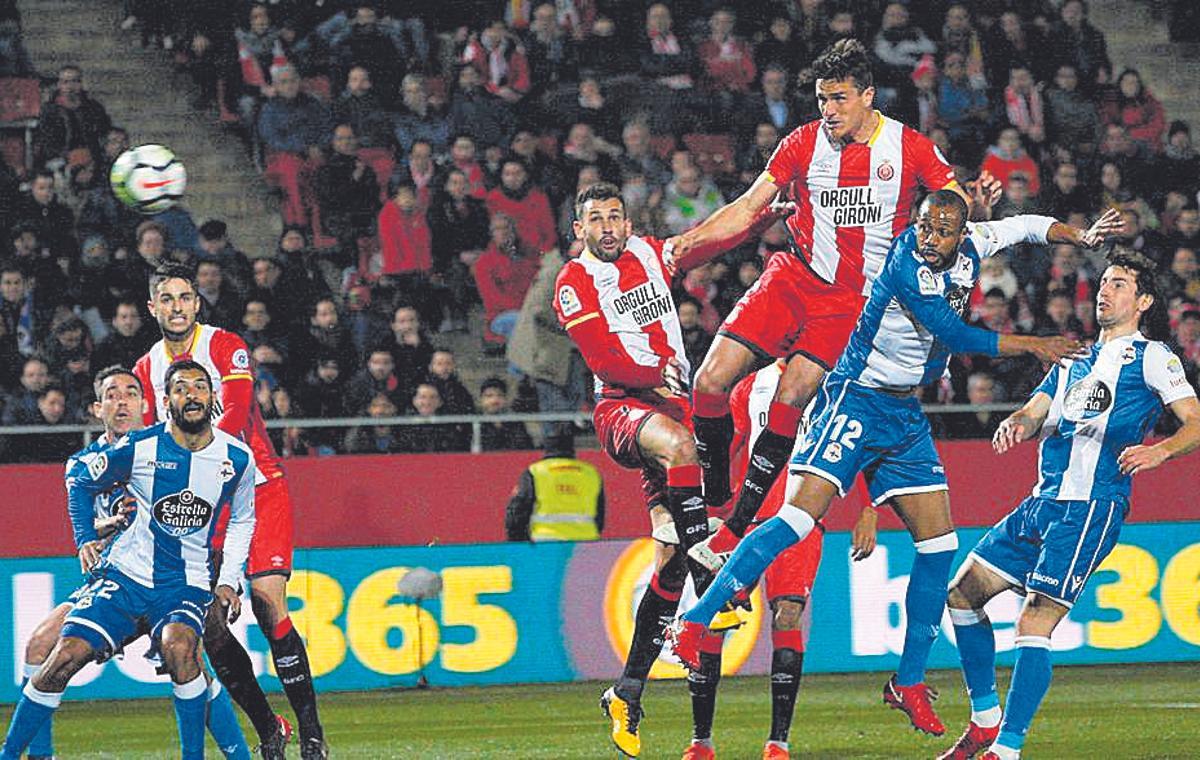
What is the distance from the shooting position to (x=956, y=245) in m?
8.12

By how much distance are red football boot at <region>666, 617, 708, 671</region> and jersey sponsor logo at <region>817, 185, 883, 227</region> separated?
1.96 meters

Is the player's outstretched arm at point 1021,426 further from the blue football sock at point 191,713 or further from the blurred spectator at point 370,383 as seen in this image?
the blurred spectator at point 370,383

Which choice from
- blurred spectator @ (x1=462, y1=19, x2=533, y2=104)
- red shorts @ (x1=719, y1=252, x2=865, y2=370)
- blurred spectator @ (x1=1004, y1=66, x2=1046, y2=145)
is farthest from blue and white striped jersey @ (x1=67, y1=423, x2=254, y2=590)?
blurred spectator @ (x1=1004, y1=66, x2=1046, y2=145)

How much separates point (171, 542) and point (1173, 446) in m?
4.26

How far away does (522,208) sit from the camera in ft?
51.6

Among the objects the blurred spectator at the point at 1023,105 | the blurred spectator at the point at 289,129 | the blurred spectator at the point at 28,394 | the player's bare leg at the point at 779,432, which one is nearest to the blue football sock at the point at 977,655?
the player's bare leg at the point at 779,432

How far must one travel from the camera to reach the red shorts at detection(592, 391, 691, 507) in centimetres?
888

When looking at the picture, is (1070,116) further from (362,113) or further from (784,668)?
(784,668)

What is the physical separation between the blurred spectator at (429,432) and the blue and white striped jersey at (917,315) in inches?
236

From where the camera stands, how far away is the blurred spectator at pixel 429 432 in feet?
46.0

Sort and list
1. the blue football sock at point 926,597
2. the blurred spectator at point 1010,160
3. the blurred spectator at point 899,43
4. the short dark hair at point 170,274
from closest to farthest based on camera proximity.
→ 1. the blue football sock at point 926,597
2. the short dark hair at point 170,274
3. the blurred spectator at point 1010,160
4. the blurred spectator at point 899,43

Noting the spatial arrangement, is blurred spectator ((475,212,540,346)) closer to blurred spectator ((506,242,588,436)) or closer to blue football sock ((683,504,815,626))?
blurred spectator ((506,242,588,436))

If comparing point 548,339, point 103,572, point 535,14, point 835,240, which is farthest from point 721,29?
point 103,572

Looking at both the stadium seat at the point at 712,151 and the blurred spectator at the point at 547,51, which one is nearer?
the stadium seat at the point at 712,151
